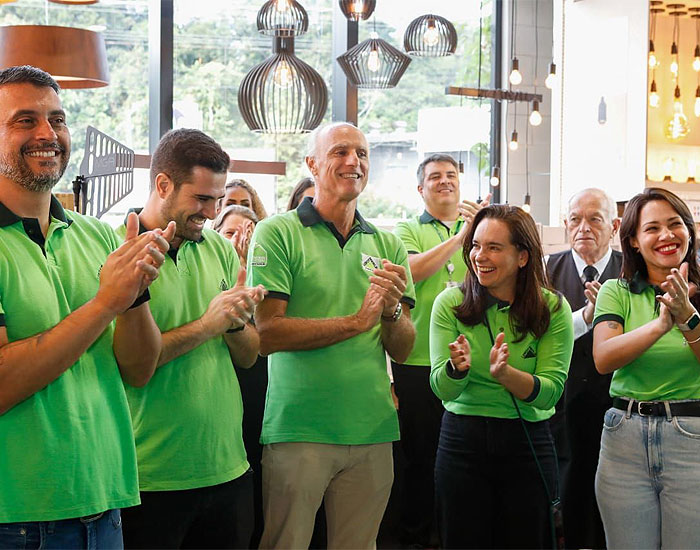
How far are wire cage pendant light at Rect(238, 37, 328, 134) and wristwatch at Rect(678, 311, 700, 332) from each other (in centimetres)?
301

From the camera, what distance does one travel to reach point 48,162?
1.88 meters

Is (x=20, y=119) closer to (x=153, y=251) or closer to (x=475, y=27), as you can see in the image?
(x=153, y=251)

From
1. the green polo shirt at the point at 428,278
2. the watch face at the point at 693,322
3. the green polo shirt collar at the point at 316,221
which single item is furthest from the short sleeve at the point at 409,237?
the watch face at the point at 693,322

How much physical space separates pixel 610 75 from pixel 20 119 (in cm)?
585

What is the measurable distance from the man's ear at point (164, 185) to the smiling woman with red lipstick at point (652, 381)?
1399 mm

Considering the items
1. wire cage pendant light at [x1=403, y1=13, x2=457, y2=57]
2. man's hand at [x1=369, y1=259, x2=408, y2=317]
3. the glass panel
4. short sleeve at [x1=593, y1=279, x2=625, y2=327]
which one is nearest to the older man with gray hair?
short sleeve at [x1=593, y1=279, x2=625, y2=327]

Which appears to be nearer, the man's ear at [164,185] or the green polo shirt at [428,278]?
the man's ear at [164,185]

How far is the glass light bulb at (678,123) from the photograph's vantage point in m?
7.54

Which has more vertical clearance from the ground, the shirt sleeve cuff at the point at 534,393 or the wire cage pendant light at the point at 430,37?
the wire cage pendant light at the point at 430,37

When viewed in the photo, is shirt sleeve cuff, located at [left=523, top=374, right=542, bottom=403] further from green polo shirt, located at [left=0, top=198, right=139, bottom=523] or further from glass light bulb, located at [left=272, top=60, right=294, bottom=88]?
glass light bulb, located at [left=272, top=60, right=294, bottom=88]

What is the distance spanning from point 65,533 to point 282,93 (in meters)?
3.79

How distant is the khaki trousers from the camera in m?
2.70

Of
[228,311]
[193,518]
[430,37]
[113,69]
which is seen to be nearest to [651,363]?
[228,311]

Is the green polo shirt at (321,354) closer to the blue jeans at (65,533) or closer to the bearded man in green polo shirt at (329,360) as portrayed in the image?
the bearded man in green polo shirt at (329,360)
